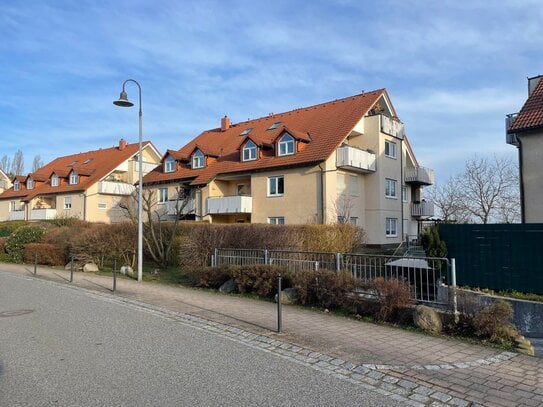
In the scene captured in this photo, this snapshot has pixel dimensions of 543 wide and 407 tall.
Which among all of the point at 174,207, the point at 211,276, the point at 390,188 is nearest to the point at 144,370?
the point at 211,276

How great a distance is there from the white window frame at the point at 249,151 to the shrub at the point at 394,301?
23.0 metres

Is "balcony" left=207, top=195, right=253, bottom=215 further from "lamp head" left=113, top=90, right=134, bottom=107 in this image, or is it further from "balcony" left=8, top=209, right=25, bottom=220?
"balcony" left=8, top=209, right=25, bottom=220

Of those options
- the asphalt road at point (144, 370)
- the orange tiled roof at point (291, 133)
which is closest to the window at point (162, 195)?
the orange tiled roof at point (291, 133)

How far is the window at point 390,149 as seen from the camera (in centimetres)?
3181

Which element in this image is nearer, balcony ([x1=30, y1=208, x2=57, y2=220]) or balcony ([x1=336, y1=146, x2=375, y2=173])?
balcony ([x1=336, y1=146, x2=375, y2=173])

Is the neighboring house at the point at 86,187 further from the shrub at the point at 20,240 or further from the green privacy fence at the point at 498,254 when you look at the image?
the green privacy fence at the point at 498,254

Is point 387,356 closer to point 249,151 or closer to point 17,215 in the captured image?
point 249,151

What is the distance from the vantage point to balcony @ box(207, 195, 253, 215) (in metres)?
29.9

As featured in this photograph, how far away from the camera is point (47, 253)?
22328 mm

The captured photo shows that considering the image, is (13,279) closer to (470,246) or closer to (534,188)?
(470,246)

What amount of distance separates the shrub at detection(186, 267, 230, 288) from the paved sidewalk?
262 cm

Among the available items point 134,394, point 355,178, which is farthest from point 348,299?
point 355,178

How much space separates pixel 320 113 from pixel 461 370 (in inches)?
1119

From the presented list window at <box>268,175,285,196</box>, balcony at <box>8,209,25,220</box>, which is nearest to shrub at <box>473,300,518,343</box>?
window at <box>268,175,285,196</box>
